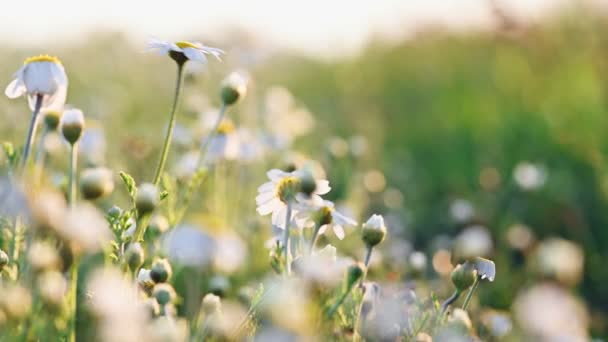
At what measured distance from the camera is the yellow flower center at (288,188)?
1385 mm

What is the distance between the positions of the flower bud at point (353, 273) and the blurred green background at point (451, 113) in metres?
1.74

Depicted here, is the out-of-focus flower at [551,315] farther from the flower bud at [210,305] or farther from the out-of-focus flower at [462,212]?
the out-of-focus flower at [462,212]

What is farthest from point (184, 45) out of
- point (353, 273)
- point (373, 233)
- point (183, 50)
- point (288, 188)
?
point (353, 273)

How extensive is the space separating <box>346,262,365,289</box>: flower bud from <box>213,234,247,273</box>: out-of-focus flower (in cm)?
18

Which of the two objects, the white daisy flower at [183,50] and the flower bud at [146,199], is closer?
Answer: the flower bud at [146,199]

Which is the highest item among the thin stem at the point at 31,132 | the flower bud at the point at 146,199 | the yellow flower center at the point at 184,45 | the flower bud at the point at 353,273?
the yellow flower center at the point at 184,45

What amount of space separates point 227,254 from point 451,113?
14.3 ft

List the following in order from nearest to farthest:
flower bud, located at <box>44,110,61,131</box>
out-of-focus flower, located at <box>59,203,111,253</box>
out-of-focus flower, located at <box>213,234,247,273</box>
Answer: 1. out-of-focus flower, located at <box>59,203,111,253</box>
2. out-of-focus flower, located at <box>213,234,247,273</box>
3. flower bud, located at <box>44,110,61,131</box>

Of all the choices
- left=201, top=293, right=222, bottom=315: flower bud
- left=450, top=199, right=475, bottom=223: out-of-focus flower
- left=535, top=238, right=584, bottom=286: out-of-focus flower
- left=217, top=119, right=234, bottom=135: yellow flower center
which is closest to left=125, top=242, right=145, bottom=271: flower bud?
left=201, top=293, right=222, bottom=315: flower bud

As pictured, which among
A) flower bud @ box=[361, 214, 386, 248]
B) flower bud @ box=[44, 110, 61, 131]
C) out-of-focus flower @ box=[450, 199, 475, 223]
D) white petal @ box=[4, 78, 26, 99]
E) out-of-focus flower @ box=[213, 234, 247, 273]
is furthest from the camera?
out-of-focus flower @ box=[450, 199, 475, 223]

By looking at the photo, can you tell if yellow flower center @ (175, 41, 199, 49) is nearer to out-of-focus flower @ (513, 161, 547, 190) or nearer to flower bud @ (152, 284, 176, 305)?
flower bud @ (152, 284, 176, 305)

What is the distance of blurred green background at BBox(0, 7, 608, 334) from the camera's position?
11.5 feet

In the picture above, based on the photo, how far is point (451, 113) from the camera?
529 centimetres

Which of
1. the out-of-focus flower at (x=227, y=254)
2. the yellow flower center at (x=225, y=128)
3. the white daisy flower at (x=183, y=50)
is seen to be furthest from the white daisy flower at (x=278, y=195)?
the yellow flower center at (x=225, y=128)
